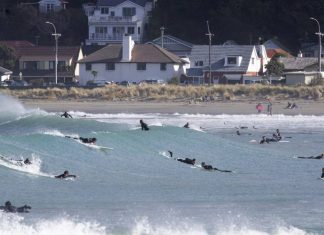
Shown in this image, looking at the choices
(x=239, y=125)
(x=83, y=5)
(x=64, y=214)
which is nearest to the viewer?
(x=64, y=214)

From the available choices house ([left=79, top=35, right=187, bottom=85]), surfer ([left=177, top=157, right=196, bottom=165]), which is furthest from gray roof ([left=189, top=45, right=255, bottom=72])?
surfer ([left=177, top=157, right=196, bottom=165])

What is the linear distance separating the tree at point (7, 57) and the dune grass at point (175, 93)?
45.7 ft

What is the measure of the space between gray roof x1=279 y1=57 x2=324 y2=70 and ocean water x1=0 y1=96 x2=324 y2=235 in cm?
2878

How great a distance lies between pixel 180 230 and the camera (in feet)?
67.2

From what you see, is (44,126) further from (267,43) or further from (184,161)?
(267,43)

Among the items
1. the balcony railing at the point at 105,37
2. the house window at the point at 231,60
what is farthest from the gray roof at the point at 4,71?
the house window at the point at 231,60

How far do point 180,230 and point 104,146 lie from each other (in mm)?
12838

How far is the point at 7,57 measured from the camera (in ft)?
244

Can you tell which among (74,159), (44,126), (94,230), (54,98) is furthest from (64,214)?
(54,98)

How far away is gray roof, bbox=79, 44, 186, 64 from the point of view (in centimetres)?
7106

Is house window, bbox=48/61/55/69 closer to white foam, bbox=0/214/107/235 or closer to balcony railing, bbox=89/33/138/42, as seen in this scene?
balcony railing, bbox=89/33/138/42

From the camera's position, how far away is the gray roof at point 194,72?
71.8 m

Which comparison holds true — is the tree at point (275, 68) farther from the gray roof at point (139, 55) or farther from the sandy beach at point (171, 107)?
the sandy beach at point (171, 107)

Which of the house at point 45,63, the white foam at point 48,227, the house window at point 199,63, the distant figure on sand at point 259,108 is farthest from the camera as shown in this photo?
the house at point 45,63
